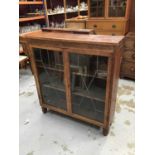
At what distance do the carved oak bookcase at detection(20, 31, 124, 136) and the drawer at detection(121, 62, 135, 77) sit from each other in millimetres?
1162

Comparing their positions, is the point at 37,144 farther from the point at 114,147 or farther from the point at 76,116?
the point at 114,147

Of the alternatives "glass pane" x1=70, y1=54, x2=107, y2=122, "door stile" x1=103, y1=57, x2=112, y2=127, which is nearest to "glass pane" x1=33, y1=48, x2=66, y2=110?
"glass pane" x1=70, y1=54, x2=107, y2=122

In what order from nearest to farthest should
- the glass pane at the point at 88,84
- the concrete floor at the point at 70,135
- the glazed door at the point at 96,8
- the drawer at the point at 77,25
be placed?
the glass pane at the point at 88,84, the concrete floor at the point at 70,135, the glazed door at the point at 96,8, the drawer at the point at 77,25

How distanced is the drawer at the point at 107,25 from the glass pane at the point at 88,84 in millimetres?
1359

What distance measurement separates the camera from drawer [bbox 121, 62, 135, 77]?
2379 millimetres

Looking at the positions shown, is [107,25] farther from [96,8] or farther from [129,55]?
[129,55]

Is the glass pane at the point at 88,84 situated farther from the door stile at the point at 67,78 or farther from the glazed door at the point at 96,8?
the glazed door at the point at 96,8

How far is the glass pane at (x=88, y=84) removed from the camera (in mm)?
1244

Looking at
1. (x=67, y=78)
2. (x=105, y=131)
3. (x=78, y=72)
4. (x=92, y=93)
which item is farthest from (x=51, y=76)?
(x=105, y=131)

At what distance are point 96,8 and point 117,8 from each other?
1.14 ft

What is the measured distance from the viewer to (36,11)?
3.15 metres

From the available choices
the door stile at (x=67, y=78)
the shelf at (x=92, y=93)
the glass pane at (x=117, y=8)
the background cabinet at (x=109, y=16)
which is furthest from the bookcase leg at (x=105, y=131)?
the glass pane at (x=117, y=8)

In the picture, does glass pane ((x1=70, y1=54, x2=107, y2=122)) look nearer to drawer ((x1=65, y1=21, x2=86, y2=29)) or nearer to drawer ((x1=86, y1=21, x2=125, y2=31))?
drawer ((x1=86, y1=21, x2=125, y2=31))
